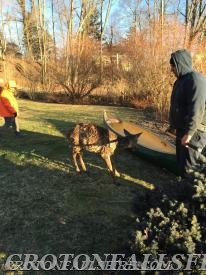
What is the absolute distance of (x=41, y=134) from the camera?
1057cm

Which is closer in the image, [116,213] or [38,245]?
[38,245]

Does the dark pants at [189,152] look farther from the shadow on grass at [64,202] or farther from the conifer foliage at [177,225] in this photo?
the conifer foliage at [177,225]

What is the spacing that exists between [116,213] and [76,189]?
1.09m

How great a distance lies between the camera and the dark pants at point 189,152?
4.99 m

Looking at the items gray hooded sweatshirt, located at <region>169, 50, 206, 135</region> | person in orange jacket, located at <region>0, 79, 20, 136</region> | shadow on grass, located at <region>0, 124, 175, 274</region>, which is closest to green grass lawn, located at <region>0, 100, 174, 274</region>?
shadow on grass, located at <region>0, 124, 175, 274</region>

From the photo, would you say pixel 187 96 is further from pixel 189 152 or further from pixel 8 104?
pixel 8 104

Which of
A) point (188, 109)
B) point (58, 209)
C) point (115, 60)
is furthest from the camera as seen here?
point (115, 60)

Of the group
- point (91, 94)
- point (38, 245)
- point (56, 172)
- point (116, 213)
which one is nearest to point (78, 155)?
point (56, 172)

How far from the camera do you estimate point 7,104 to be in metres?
10.1

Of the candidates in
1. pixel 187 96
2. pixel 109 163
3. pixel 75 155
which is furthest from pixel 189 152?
pixel 75 155

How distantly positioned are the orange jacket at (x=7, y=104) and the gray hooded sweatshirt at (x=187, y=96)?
19.6 feet

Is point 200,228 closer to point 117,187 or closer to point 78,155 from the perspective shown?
point 117,187

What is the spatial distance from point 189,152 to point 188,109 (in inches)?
23.9

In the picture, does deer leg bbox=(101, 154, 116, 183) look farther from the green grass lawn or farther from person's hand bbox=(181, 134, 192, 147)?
person's hand bbox=(181, 134, 192, 147)
